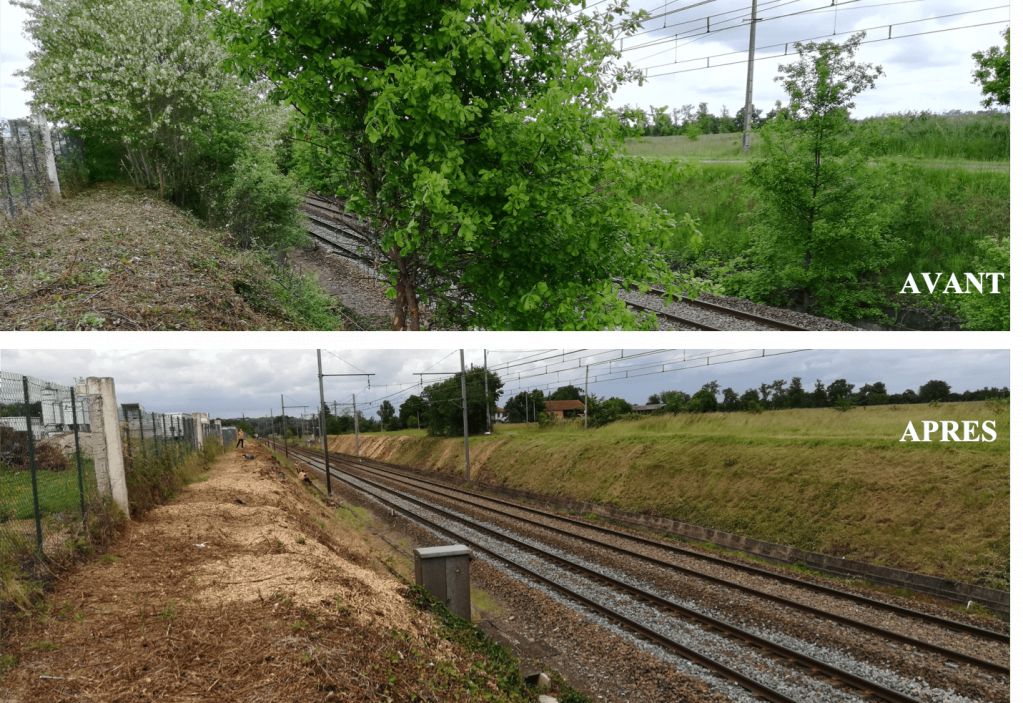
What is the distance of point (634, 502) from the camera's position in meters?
14.2

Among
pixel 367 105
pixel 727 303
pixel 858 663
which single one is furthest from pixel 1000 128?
pixel 367 105

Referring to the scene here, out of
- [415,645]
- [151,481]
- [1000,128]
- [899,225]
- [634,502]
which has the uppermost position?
[1000,128]

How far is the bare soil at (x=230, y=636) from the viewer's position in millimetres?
3789

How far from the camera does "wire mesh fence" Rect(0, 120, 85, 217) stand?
7699mm

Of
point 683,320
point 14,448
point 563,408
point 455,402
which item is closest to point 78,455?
point 14,448

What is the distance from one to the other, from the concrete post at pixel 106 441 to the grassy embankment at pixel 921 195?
671 cm

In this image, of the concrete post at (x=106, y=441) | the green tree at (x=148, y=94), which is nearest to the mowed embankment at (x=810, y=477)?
the green tree at (x=148, y=94)

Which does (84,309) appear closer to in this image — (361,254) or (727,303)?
(361,254)

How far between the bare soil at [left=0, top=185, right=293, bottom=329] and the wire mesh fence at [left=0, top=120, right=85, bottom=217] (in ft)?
0.87

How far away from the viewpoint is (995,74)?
6.32 m

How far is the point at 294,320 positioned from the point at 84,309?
177 centimetres

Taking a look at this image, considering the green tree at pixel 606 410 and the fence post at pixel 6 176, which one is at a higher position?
the fence post at pixel 6 176

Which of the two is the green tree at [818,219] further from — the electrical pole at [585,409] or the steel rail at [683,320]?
the electrical pole at [585,409]

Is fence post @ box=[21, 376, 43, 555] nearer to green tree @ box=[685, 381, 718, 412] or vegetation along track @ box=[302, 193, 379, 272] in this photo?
vegetation along track @ box=[302, 193, 379, 272]
